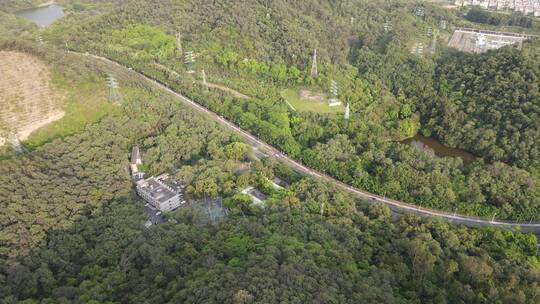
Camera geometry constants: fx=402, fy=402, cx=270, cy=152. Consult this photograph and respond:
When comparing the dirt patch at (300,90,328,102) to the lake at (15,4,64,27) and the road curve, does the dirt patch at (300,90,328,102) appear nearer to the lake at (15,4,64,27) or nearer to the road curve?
the road curve

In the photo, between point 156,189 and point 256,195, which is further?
point 156,189

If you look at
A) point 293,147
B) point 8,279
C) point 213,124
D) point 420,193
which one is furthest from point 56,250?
point 420,193

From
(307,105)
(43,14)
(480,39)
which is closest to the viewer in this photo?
(307,105)

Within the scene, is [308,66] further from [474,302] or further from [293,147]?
[474,302]

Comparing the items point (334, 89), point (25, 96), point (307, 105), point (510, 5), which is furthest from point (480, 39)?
point (25, 96)

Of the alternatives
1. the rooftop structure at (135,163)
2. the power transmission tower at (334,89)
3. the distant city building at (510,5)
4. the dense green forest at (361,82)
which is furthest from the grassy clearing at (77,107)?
the distant city building at (510,5)

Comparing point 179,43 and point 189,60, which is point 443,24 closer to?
point 189,60

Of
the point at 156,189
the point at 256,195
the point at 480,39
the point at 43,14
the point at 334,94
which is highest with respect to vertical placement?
the point at 43,14
